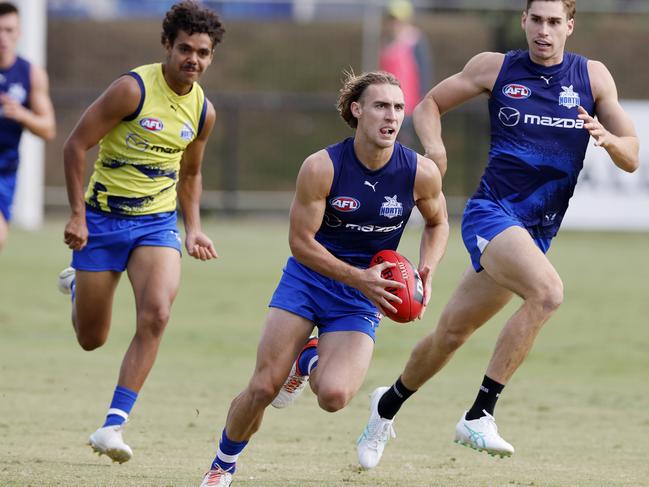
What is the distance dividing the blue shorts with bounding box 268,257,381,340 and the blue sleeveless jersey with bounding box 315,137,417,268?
0.16 meters

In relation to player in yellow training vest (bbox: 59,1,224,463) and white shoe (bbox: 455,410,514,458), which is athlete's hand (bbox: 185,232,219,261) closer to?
player in yellow training vest (bbox: 59,1,224,463)

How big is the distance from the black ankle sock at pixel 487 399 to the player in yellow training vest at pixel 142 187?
179cm

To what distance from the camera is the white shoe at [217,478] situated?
6.43 meters

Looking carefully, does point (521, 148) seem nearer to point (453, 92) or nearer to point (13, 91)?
point (453, 92)

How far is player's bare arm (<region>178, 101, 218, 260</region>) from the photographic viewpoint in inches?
299

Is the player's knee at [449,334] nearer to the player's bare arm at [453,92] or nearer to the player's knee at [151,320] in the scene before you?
the player's bare arm at [453,92]

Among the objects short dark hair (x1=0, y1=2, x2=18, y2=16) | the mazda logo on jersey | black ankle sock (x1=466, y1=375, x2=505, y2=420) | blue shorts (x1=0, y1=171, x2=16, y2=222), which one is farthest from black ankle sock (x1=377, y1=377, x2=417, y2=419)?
short dark hair (x1=0, y1=2, x2=18, y2=16)

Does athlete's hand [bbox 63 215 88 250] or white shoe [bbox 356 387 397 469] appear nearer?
white shoe [bbox 356 387 397 469]

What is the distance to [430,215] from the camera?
682 cm

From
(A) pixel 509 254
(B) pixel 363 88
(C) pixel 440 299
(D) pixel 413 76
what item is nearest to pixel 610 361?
(C) pixel 440 299

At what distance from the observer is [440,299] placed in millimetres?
14305

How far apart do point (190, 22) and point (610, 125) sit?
239 centimetres

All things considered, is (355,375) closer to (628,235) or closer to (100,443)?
(100,443)

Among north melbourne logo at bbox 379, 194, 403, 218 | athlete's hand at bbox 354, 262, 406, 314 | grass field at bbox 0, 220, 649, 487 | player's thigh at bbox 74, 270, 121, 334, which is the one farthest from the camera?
player's thigh at bbox 74, 270, 121, 334
